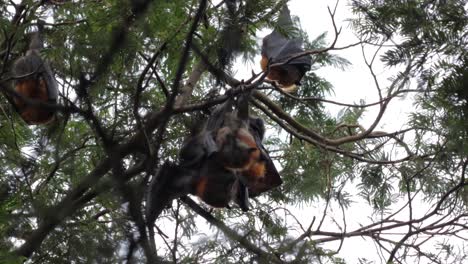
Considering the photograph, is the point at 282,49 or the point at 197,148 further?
the point at 282,49

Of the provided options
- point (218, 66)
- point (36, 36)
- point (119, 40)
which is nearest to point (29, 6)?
point (36, 36)

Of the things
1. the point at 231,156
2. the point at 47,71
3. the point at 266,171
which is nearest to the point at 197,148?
the point at 231,156

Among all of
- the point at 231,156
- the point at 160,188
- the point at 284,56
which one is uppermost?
the point at 284,56

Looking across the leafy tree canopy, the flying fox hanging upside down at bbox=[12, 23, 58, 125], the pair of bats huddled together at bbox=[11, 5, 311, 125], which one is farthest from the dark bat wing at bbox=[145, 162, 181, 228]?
the flying fox hanging upside down at bbox=[12, 23, 58, 125]

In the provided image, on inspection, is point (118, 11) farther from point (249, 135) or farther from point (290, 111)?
point (290, 111)

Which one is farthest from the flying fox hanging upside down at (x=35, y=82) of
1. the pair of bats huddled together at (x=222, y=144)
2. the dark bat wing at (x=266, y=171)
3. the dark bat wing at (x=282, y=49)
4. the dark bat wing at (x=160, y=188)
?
the dark bat wing at (x=160, y=188)

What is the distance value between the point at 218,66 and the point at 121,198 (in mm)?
609

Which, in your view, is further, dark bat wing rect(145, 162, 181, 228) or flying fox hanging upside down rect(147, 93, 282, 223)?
flying fox hanging upside down rect(147, 93, 282, 223)

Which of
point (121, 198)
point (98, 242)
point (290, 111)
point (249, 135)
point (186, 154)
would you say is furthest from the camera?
point (290, 111)

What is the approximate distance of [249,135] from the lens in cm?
445

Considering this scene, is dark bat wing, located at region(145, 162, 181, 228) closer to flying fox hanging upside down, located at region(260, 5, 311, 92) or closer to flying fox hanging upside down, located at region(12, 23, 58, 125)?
flying fox hanging upside down, located at region(12, 23, 58, 125)

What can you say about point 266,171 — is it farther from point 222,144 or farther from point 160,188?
point 160,188

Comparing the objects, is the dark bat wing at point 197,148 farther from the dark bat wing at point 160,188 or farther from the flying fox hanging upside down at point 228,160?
the dark bat wing at point 160,188

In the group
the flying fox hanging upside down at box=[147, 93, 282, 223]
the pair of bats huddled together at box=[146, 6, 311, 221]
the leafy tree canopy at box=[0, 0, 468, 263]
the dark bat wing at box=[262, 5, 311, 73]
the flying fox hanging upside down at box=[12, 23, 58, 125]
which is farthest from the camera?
the dark bat wing at box=[262, 5, 311, 73]
